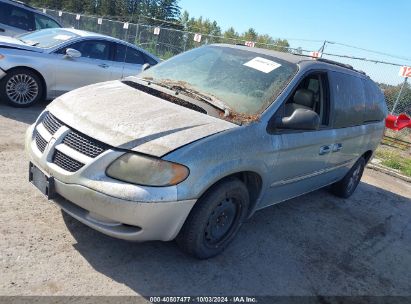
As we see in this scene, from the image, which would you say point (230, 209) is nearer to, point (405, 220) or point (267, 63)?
point (267, 63)

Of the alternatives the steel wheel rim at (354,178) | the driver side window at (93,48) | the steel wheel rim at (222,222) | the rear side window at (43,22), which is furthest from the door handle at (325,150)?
the rear side window at (43,22)

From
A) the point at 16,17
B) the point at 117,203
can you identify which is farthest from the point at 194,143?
the point at 16,17

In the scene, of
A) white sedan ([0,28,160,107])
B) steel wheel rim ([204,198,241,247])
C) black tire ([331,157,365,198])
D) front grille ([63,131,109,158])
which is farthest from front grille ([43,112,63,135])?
black tire ([331,157,365,198])

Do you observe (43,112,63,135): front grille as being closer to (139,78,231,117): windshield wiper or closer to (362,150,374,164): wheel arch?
(139,78,231,117): windshield wiper

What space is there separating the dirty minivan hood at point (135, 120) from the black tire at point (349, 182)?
3278 millimetres

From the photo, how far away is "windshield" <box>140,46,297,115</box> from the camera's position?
12.7 ft

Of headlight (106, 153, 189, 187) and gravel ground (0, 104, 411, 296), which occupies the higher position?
headlight (106, 153, 189, 187)

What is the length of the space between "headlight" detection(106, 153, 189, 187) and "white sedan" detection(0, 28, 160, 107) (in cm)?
422

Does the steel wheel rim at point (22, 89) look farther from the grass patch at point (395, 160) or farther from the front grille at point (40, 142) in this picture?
the grass patch at point (395, 160)

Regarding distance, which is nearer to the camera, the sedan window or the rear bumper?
the rear bumper

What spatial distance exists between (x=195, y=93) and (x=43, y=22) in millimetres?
9635

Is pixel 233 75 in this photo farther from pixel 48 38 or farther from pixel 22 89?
pixel 48 38

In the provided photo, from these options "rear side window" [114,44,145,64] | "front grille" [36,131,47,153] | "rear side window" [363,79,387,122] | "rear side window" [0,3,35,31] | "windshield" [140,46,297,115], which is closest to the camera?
"front grille" [36,131,47,153]

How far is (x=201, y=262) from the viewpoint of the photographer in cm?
357
